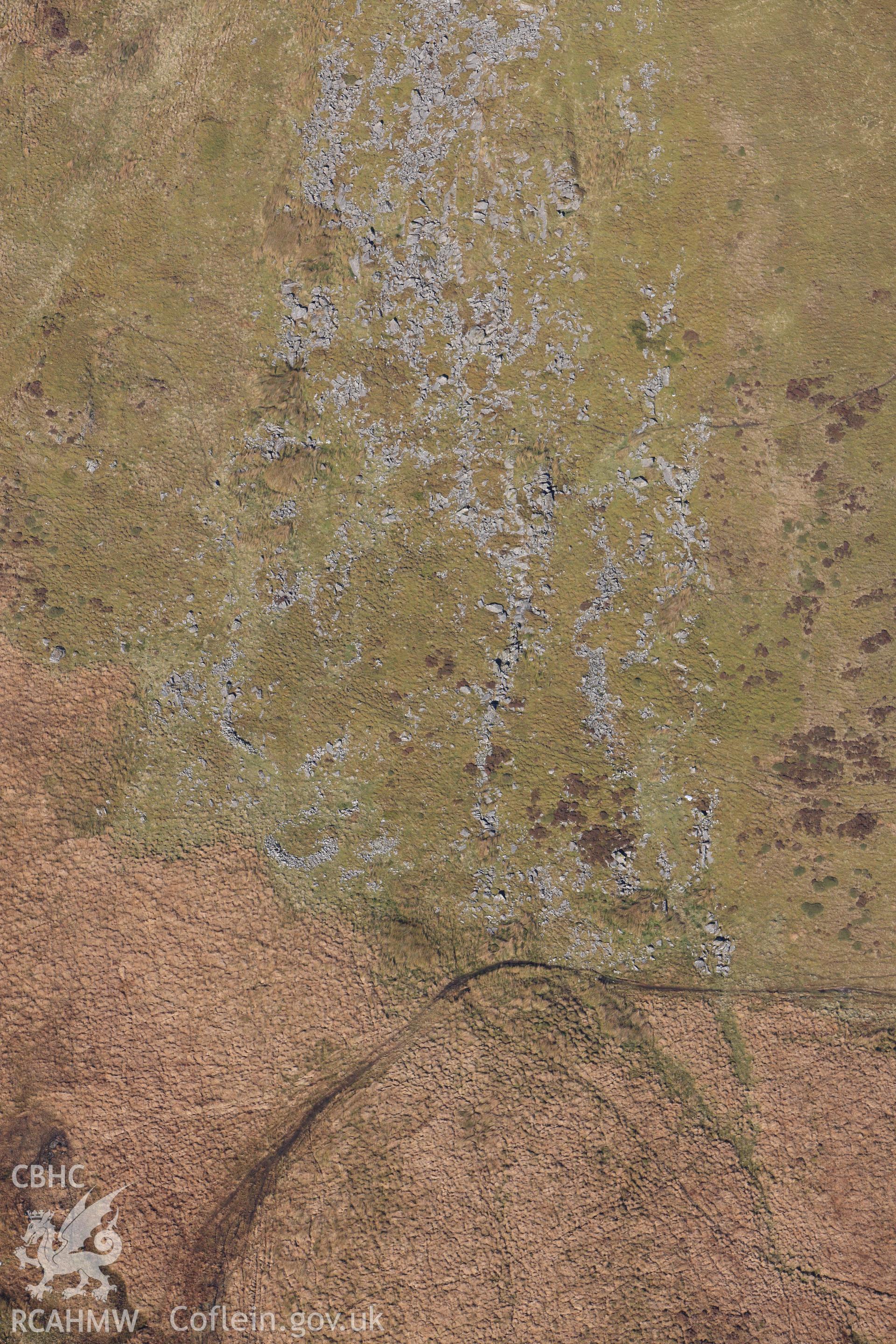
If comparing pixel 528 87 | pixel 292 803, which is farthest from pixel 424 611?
pixel 528 87

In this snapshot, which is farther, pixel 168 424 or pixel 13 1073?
pixel 168 424

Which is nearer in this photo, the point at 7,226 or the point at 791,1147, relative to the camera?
the point at 791,1147

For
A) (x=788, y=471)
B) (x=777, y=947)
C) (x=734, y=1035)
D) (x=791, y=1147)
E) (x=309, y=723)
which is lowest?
(x=791, y=1147)

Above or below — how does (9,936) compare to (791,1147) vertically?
above

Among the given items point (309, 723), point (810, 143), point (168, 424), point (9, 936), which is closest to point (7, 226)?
point (168, 424)

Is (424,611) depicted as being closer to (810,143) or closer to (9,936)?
(9,936)

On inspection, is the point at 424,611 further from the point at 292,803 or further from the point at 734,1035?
the point at 734,1035
